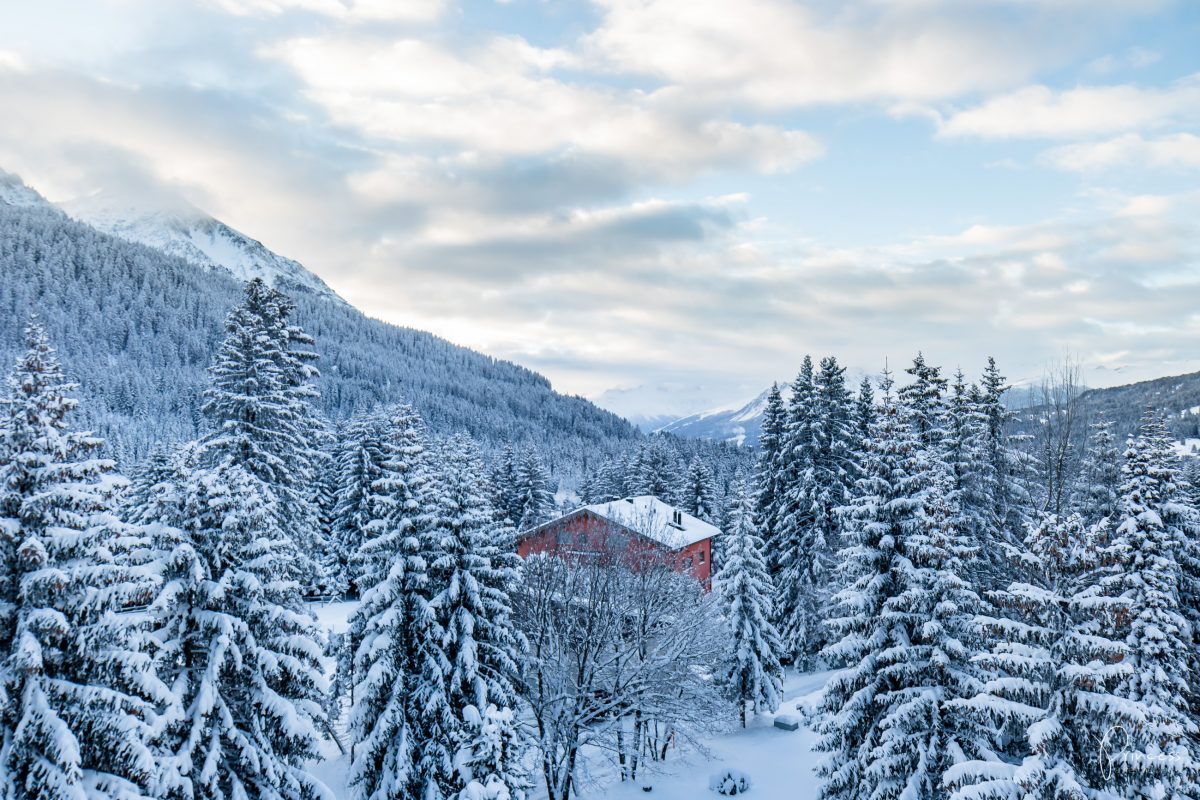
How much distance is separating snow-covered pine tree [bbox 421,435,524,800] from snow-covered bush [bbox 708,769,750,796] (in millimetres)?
11177

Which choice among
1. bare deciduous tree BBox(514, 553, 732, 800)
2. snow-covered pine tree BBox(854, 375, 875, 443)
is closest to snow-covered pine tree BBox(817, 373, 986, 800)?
bare deciduous tree BBox(514, 553, 732, 800)

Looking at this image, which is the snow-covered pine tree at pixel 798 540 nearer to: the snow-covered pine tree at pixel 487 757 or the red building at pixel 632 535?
the red building at pixel 632 535

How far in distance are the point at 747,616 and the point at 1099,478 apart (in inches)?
631

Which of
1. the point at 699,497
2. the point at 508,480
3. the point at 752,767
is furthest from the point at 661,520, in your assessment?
the point at 508,480

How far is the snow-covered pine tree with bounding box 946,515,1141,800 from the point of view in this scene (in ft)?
35.2

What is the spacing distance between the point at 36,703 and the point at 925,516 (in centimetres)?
1792

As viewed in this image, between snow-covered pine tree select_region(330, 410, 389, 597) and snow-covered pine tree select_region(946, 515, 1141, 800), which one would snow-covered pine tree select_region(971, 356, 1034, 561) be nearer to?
snow-covered pine tree select_region(946, 515, 1141, 800)

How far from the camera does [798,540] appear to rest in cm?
3728

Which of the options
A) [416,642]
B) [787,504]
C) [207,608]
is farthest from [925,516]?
[787,504]

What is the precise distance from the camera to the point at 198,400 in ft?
549

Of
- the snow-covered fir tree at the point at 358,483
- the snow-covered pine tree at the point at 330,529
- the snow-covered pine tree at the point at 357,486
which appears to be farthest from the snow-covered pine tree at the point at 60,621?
the snow-covered pine tree at the point at 330,529

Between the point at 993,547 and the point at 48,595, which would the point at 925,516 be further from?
the point at 48,595

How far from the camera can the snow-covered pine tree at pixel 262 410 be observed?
22.5 meters

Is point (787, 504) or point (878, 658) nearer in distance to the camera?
point (878, 658)
